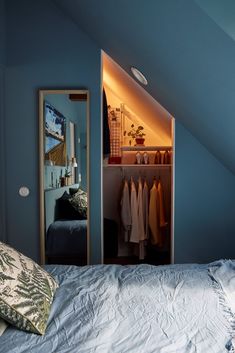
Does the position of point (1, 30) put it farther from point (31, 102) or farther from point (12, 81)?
point (31, 102)

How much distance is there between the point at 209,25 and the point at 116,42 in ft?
4.04

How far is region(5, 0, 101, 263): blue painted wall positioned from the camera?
2627 mm

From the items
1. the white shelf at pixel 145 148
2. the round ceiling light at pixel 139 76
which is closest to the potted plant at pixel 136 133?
the white shelf at pixel 145 148

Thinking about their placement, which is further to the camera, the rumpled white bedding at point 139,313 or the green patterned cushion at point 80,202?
the green patterned cushion at point 80,202

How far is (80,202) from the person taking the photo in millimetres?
2713

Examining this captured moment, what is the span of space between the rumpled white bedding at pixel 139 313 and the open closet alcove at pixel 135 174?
1540 millimetres

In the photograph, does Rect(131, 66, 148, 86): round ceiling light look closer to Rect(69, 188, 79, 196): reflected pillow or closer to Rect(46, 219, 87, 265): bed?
Rect(69, 188, 79, 196): reflected pillow

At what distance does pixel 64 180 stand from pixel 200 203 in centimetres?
136

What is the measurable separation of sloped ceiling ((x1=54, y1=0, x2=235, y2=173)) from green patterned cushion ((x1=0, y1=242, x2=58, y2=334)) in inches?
50.0

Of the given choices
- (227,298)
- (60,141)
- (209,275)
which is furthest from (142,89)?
(227,298)

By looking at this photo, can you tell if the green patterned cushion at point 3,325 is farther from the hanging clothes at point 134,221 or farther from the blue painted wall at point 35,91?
the hanging clothes at point 134,221

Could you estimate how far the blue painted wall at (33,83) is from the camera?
8.62ft

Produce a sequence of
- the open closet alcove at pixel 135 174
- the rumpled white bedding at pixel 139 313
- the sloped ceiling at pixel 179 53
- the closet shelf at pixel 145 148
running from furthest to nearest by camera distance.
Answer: the closet shelf at pixel 145 148 < the open closet alcove at pixel 135 174 < the sloped ceiling at pixel 179 53 < the rumpled white bedding at pixel 139 313

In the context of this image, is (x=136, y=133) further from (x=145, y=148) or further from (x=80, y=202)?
(x=80, y=202)
